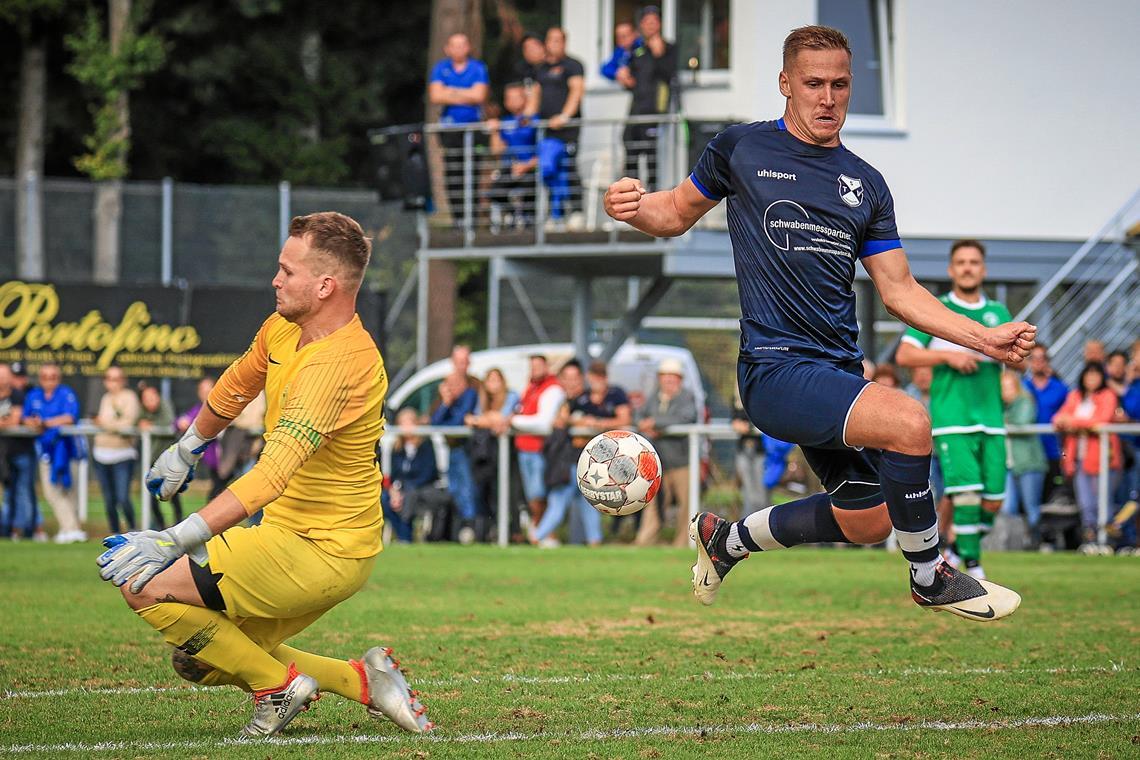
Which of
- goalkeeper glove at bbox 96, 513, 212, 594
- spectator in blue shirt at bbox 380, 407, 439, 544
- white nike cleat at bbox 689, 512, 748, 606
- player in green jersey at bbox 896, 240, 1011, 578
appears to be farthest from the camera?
spectator in blue shirt at bbox 380, 407, 439, 544

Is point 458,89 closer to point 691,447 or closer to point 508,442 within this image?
point 508,442

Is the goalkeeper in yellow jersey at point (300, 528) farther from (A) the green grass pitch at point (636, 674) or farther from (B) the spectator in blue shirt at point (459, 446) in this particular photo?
(B) the spectator in blue shirt at point (459, 446)

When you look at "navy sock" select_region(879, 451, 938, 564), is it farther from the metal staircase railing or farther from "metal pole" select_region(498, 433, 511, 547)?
the metal staircase railing

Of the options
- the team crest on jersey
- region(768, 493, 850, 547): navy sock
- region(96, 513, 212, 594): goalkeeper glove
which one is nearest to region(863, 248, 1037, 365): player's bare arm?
the team crest on jersey

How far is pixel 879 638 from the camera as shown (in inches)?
355

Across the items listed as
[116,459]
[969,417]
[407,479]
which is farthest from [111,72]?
[969,417]

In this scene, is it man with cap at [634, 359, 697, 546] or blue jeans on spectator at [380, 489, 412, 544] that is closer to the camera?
man with cap at [634, 359, 697, 546]

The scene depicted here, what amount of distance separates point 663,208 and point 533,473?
10329mm

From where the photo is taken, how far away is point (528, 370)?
22.9m

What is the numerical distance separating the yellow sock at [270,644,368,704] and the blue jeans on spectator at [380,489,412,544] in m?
11.1

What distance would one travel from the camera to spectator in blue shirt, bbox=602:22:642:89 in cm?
1853

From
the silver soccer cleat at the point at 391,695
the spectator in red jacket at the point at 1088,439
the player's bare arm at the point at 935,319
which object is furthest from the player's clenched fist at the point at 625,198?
the spectator in red jacket at the point at 1088,439

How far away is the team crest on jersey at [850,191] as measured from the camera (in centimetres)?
634

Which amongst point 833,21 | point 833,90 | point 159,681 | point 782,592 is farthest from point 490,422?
point 833,90
